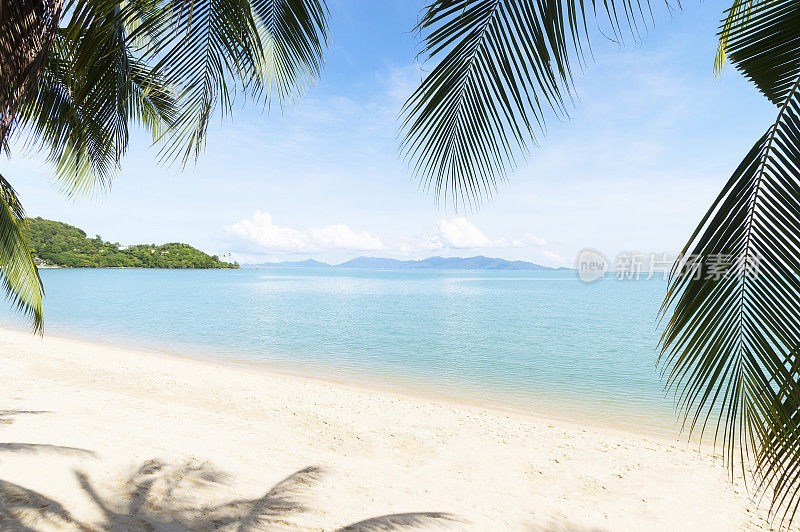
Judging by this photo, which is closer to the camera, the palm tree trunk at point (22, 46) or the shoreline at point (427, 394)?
the palm tree trunk at point (22, 46)

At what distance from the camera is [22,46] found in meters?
2.03

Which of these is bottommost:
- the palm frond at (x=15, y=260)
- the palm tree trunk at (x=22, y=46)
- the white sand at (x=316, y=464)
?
the white sand at (x=316, y=464)

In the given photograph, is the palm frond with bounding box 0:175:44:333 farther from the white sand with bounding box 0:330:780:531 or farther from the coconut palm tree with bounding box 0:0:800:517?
the coconut palm tree with bounding box 0:0:800:517

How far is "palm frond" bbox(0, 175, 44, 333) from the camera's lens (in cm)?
468

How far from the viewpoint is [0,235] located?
4.59m

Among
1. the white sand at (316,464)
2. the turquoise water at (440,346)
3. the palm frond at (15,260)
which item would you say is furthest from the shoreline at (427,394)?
the palm frond at (15,260)

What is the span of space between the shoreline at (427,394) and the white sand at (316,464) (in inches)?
20.8

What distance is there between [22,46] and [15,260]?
12.8 ft

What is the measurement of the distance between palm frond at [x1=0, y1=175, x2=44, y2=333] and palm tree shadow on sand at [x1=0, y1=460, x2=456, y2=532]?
2.19 metres

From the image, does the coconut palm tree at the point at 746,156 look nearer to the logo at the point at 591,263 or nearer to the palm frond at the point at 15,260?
the palm frond at the point at 15,260

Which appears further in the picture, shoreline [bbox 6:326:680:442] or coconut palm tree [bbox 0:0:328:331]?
shoreline [bbox 6:326:680:442]

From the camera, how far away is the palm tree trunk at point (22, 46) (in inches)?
76.2

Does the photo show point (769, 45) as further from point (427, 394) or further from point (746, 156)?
point (427, 394)

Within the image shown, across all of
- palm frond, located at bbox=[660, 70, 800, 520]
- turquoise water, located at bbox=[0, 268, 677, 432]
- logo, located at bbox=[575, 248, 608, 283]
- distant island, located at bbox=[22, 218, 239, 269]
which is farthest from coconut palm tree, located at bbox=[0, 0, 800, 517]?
logo, located at bbox=[575, 248, 608, 283]
